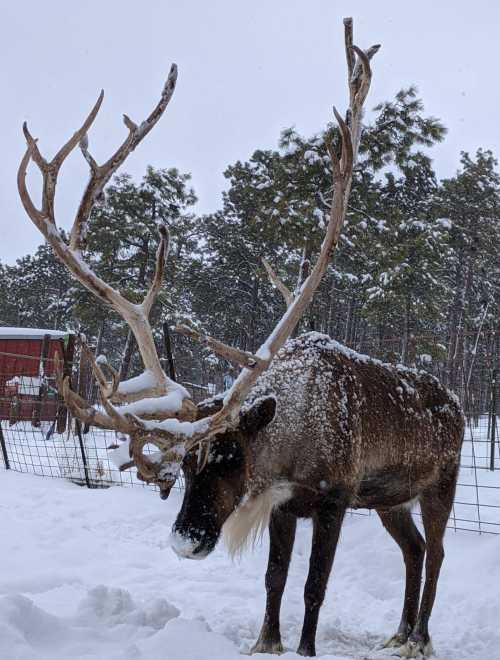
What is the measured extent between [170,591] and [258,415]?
1.58m

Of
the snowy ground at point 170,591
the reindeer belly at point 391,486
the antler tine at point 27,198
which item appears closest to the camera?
the snowy ground at point 170,591

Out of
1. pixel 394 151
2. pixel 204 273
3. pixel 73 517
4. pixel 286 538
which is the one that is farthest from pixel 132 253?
pixel 286 538

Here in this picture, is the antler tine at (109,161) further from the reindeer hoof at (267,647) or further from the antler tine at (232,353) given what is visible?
the reindeer hoof at (267,647)

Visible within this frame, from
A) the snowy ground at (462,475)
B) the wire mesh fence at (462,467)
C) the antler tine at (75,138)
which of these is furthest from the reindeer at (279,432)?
the snowy ground at (462,475)

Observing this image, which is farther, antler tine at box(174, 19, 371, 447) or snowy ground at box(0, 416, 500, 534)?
snowy ground at box(0, 416, 500, 534)

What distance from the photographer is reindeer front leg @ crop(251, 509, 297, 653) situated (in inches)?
124

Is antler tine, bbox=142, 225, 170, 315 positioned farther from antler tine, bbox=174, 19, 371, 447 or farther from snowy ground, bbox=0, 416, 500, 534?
snowy ground, bbox=0, 416, 500, 534

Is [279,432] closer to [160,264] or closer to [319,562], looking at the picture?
[319,562]

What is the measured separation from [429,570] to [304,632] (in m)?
1.04

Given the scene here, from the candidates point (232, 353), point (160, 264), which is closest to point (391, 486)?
point (232, 353)

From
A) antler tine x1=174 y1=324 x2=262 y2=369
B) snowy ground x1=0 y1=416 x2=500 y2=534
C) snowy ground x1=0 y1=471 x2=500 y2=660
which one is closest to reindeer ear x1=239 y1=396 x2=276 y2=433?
antler tine x1=174 y1=324 x2=262 y2=369

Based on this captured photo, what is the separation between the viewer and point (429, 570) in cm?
366

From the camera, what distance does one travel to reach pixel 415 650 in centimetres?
335

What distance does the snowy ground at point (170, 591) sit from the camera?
222 centimetres
